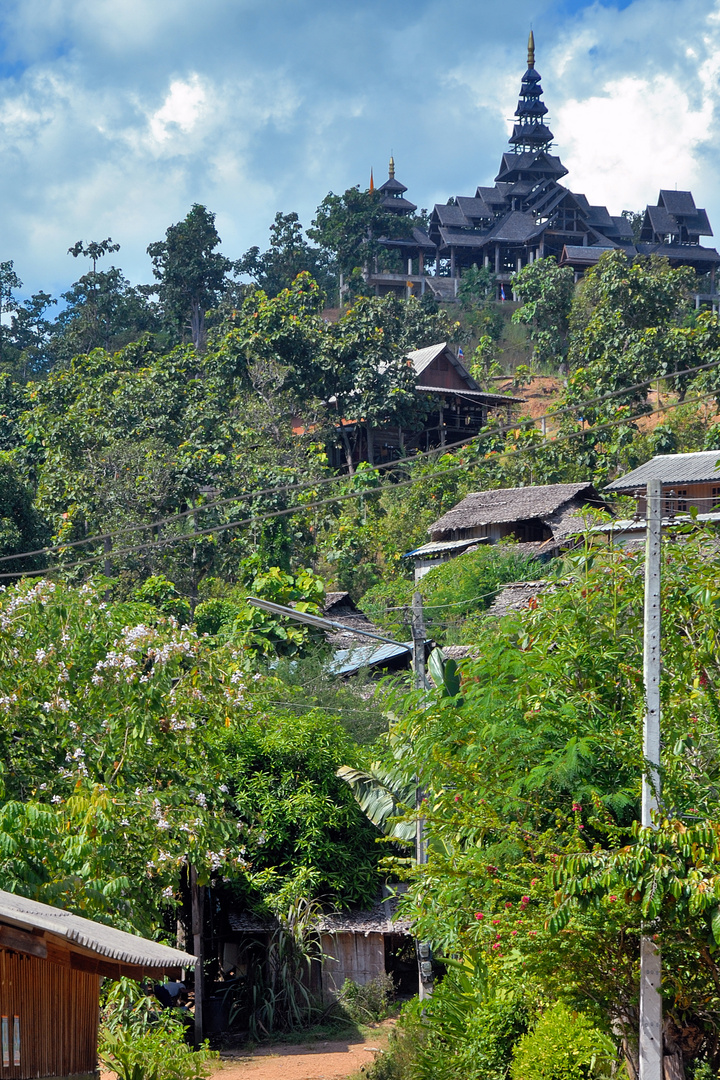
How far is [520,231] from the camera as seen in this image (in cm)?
7388

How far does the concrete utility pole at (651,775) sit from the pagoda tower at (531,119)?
7636 centimetres

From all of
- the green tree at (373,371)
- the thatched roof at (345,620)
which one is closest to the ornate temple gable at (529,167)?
the green tree at (373,371)

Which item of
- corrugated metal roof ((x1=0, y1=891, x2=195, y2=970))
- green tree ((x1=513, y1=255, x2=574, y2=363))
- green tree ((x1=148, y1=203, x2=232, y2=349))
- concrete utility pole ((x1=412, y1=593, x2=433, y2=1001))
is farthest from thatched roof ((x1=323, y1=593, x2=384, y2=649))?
green tree ((x1=148, y1=203, x2=232, y2=349))

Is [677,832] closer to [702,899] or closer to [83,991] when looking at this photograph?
[702,899]

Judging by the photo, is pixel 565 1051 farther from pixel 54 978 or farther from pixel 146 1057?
pixel 146 1057

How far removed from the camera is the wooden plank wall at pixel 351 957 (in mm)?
19938

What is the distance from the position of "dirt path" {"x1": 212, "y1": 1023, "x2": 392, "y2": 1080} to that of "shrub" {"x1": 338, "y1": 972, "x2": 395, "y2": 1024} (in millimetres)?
503

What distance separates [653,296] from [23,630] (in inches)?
1373

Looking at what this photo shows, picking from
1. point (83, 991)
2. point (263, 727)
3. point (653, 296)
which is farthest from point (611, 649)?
point (653, 296)

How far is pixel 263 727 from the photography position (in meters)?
20.8

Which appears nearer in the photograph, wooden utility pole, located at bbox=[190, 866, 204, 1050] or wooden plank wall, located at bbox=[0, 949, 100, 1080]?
wooden plank wall, located at bbox=[0, 949, 100, 1080]

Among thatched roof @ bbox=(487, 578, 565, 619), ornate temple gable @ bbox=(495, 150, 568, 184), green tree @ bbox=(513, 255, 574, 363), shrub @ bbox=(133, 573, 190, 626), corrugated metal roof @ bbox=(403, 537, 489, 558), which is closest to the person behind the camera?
thatched roof @ bbox=(487, 578, 565, 619)

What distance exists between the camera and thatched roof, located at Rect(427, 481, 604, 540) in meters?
34.8

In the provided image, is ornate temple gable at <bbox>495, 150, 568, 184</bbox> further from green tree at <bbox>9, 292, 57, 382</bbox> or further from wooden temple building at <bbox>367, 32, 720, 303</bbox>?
green tree at <bbox>9, 292, 57, 382</bbox>
